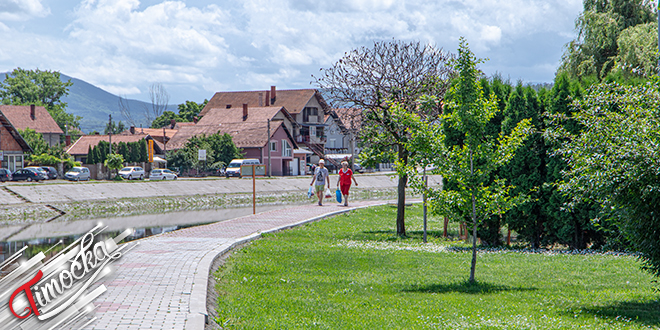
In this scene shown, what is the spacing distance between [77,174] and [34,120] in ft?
104

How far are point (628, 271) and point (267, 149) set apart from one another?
217 ft

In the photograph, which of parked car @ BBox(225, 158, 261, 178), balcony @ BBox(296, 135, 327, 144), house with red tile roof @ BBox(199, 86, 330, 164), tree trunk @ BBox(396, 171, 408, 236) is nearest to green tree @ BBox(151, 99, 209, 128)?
house with red tile roof @ BBox(199, 86, 330, 164)

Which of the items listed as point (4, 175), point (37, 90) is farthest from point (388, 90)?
point (37, 90)

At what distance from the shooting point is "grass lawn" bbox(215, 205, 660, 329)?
23.9 ft

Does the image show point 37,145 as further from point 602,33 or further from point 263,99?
point 602,33

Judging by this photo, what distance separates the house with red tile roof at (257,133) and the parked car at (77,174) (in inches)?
639

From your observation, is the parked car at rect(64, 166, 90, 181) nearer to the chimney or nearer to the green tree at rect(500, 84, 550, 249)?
the chimney

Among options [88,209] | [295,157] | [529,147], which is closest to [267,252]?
[529,147]

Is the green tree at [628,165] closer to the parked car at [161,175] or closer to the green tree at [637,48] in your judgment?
the green tree at [637,48]

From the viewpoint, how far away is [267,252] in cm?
1260

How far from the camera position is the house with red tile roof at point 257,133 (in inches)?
2955

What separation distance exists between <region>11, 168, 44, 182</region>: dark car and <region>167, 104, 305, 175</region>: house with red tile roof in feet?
73.0

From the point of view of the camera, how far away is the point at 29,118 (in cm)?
8538

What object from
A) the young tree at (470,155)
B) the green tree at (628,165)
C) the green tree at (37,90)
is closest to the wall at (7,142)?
the green tree at (37,90)
